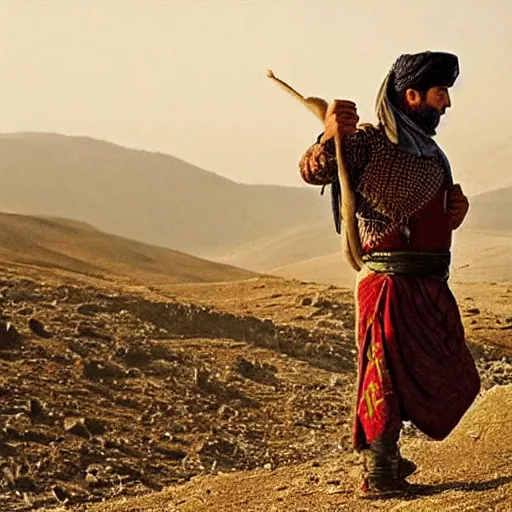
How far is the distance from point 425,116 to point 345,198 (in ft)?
1.57

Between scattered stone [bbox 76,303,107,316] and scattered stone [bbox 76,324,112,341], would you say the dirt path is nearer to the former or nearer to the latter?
scattered stone [bbox 76,324,112,341]

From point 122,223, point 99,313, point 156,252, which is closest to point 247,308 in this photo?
point 99,313

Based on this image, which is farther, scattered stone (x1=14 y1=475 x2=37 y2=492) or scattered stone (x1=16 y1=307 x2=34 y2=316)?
scattered stone (x1=16 y1=307 x2=34 y2=316)

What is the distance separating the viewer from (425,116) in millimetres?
3855

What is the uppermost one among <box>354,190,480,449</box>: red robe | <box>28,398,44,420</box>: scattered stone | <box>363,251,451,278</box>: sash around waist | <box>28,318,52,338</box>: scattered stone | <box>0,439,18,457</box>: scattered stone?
<box>363,251,451,278</box>: sash around waist

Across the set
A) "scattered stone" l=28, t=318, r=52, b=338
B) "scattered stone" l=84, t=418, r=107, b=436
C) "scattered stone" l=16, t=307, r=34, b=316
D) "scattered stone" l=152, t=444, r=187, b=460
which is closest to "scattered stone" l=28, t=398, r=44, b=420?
"scattered stone" l=84, t=418, r=107, b=436

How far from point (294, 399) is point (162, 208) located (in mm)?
71905

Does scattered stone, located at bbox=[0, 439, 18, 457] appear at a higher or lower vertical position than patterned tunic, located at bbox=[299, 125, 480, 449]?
lower

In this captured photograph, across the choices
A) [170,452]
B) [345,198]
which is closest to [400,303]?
[345,198]

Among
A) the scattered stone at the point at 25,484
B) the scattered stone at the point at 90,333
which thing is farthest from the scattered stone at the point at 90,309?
the scattered stone at the point at 25,484

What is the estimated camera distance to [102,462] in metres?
6.38

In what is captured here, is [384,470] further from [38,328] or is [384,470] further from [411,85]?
[38,328]

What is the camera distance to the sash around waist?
3795 mm

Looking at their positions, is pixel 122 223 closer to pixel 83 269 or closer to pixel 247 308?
pixel 83 269
